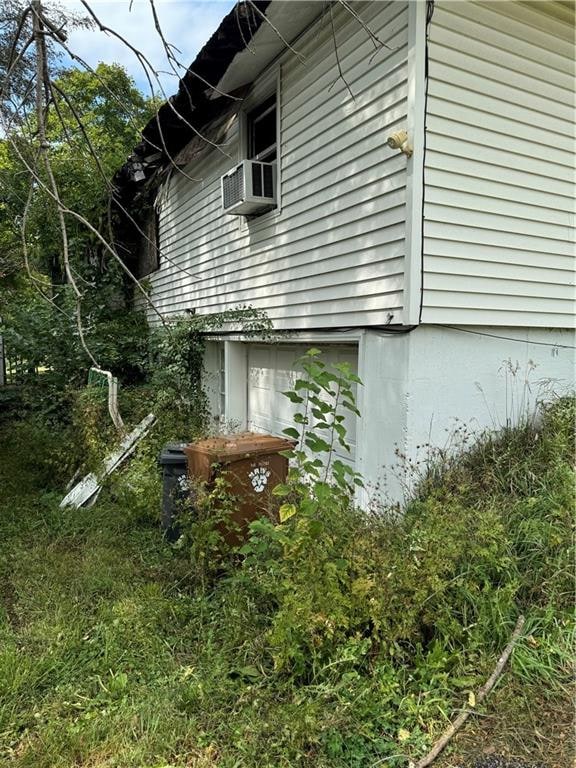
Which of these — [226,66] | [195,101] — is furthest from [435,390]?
[195,101]

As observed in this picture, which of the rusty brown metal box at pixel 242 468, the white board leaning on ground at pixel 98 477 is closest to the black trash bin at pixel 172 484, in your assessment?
the rusty brown metal box at pixel 242 468

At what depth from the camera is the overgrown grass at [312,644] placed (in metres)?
2.15

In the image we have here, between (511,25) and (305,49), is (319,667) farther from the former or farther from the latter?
(305,49)

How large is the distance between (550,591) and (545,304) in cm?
268

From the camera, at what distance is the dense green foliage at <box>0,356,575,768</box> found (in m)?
2.17

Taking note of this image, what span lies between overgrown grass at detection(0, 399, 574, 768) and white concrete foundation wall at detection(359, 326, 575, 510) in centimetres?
50

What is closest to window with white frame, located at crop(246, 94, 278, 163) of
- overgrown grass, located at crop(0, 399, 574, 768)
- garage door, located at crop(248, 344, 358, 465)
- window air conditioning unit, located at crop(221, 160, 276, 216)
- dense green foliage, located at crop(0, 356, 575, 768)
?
window air conditioning unit, located at crop(221, 160, 276, 216)

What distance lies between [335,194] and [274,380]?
8.15ft

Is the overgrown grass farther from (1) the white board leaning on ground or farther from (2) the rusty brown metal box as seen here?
(1) the white board leaning on ground

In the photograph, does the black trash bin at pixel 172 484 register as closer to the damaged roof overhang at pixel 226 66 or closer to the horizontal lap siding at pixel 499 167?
the damaged roof overhang at pixel 226 66

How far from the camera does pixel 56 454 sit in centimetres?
630

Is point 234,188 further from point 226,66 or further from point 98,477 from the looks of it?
point 98,477

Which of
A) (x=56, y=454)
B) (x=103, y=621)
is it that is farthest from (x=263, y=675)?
(x=56, y=454)

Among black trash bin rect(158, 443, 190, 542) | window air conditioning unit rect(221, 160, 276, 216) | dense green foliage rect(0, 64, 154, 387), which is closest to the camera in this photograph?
black trash bin rect(158, 443, 190, 542)
